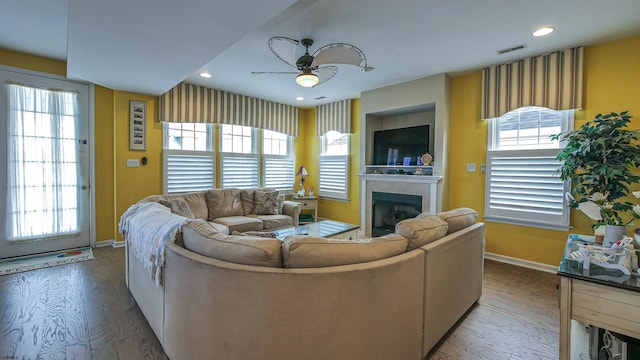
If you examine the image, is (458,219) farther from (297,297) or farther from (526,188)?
(526,188)

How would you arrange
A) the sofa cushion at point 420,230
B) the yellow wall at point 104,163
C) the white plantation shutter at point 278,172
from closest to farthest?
the sofa cushion at point 420,230, the yellow wall at point 104,163, the white plantation shutter at point 278,172

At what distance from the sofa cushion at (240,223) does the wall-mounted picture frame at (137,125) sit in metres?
1.76

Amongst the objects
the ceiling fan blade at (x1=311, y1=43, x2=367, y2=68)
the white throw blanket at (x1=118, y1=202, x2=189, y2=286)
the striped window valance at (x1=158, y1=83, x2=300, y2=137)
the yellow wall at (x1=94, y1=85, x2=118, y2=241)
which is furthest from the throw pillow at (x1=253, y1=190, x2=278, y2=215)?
the ceiling fan blade at (x1=311, y1=43, x2=367, y2=68)

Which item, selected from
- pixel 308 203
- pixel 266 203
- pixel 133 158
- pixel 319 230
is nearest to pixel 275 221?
pixel 266 203

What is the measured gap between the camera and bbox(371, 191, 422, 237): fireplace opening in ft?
14.9

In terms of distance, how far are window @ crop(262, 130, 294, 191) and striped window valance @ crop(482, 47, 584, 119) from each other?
3971 millimetres

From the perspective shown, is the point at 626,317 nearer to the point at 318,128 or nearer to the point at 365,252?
the point at 365,252

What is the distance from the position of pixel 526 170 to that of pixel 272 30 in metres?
3.58

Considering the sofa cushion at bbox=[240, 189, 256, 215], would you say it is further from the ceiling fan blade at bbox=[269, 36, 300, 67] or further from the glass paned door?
the ceiling fan blade at bbox=[269, 36, 300, 67]

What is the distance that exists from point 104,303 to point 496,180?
480 centimetres

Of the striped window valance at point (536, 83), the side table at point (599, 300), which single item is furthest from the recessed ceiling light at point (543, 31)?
the side table at point (599, 300)

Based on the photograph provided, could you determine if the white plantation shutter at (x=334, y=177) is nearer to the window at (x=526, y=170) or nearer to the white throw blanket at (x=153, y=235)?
the window at (x=526, y=170)

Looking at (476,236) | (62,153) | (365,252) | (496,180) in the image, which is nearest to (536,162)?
(496,180)

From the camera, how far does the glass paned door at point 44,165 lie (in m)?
3.62
